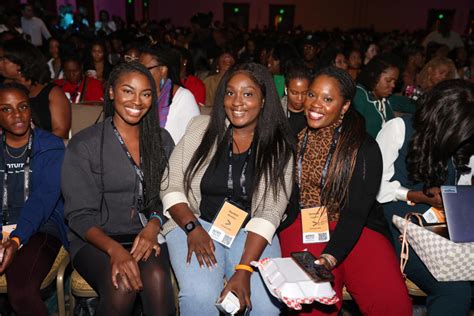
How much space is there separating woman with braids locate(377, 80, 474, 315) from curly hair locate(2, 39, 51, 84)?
259 cm

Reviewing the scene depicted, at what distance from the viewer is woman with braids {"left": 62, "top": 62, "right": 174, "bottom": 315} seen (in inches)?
84.1

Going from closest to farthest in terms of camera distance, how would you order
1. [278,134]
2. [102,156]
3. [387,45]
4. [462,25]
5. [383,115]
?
[102,156] < [278,134] < [383,115] < [387,45] < [462,25]

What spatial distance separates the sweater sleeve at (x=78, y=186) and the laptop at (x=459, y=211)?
73.0 inches

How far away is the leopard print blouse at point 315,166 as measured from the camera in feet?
8.07

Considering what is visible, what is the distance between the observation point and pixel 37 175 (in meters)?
2.48

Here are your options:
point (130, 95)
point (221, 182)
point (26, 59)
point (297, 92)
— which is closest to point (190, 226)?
point (221, 182)

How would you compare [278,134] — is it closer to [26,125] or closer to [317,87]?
[317,87]

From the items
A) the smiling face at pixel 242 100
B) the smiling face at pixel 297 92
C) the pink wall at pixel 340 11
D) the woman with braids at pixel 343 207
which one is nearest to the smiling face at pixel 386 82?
the smiling face at pixel 297 92

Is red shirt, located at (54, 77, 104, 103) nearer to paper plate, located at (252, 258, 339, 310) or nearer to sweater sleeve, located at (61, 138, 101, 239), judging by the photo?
sweater sleeve, located at (61, 138, 101, 239)

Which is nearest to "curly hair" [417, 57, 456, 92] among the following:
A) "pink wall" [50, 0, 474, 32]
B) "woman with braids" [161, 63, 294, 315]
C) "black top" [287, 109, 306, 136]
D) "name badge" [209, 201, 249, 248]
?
"black top" [287, 109, 306, 136]

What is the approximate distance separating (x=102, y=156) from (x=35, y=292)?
774mm

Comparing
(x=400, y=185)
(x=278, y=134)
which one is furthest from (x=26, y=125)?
(x=400, y=185)

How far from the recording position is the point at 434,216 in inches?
98.0

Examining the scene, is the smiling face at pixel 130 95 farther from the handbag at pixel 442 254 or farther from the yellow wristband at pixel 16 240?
the handbag at pixel 442 254
